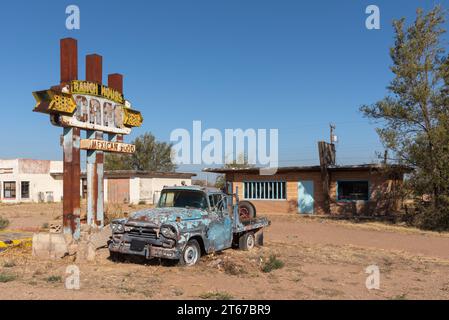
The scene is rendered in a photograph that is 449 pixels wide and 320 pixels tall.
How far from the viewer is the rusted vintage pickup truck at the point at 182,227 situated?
9617 millimetres

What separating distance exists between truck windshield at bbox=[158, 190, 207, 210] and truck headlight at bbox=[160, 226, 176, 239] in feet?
4.79

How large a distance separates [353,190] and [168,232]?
777 inches

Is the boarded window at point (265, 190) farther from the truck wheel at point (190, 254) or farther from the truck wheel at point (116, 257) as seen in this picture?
the truck wheel at point (190, 254)

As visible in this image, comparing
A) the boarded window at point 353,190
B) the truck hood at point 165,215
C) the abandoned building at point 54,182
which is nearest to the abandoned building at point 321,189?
the boarded window at point 353,190

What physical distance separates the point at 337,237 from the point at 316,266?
6684 millimetres

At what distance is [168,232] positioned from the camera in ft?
31.4

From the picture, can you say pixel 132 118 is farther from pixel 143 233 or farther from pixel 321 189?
pixel 321 189

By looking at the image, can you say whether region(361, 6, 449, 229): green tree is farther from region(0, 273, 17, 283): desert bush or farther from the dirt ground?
region(0, 273, 17, 283): desert bush

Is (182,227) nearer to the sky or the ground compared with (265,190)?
nearer to the sky

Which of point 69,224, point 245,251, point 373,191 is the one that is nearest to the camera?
point 69,224

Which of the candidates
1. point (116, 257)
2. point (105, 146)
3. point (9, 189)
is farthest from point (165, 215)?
point (9, 189)
